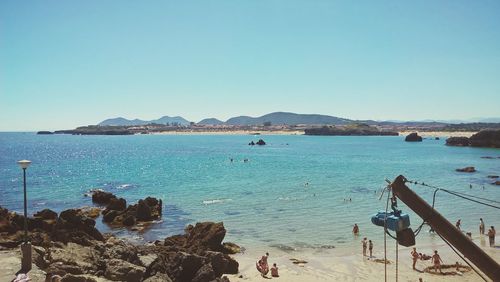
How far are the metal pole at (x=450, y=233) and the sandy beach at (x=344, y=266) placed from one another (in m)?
13.6

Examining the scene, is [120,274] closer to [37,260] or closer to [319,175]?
[37,260]

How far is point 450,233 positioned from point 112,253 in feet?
46.2

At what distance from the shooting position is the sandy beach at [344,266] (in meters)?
21.1

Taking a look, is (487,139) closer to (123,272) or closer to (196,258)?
(196,258)

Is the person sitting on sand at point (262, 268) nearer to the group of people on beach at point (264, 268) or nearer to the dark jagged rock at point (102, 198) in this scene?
the group of people on beach at point (264, 268)

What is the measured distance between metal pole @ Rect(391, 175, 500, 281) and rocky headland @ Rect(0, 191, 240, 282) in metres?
10.8

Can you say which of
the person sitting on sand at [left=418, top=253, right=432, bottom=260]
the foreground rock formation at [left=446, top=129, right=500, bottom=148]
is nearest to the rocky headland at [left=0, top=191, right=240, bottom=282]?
the person sitting on sand at [left=418, top=253, right=432, bottom=260]

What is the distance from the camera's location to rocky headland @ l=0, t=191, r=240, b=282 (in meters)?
16.0

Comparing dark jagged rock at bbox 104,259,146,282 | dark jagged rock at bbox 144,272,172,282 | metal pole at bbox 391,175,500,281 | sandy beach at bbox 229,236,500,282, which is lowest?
sandy beach at bbox 229,236,500,282

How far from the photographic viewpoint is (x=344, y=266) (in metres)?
23.3

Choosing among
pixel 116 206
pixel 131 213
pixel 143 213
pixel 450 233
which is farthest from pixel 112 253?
pixel 116 206

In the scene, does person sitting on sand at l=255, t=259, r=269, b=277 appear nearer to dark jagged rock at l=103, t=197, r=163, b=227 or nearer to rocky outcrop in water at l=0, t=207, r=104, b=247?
rocky outcrop in water at l=0, t=207, r=104, b=247

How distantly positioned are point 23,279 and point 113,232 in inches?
702

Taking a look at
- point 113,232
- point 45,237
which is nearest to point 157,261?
point 45,237
